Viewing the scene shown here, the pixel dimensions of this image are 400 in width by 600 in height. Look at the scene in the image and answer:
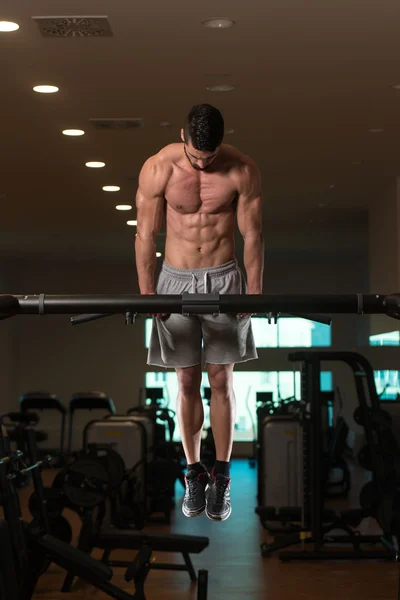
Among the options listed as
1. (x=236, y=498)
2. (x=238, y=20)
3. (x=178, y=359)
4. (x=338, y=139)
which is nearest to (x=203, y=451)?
(x=236, y=498)

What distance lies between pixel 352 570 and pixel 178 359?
4.75 meters

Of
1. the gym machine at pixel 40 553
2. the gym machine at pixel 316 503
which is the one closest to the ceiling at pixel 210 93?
the gym machine at pixel 316 503

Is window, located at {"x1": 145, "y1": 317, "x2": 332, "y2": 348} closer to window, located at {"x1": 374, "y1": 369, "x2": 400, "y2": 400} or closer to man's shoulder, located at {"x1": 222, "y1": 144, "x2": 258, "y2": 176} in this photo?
window, located at {"x1": 374, "y1": 369, "x2": 400, "y2": 400}

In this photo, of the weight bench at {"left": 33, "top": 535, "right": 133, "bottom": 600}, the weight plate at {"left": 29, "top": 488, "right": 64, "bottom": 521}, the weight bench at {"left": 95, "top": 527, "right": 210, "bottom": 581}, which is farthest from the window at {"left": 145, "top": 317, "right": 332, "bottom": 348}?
the weight bench at {"left": 33, "top": 535, "right": 133, "bottom": 600}

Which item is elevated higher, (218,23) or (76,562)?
(218,23)

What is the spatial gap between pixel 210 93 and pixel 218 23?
115 cm

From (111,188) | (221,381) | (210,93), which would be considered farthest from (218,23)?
(111,188)

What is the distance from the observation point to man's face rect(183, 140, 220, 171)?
235 centimetres

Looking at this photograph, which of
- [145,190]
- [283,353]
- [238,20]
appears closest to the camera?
[145,190]

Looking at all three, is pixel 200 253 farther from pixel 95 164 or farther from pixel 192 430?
pixel 95 164

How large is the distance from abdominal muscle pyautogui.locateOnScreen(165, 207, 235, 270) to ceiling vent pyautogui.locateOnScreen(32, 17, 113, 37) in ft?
6.88

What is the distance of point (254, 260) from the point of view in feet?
8.43

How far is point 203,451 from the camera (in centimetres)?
1233

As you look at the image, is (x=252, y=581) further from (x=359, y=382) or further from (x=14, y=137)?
(x=14, y=137)
